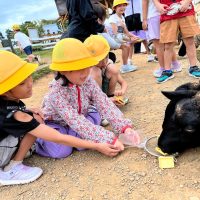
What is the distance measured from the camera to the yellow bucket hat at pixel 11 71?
212 centimetres

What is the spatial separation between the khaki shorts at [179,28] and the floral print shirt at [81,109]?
5.60 ft

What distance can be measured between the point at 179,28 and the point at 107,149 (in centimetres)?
231

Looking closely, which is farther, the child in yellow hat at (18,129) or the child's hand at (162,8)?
the child's hand at (162,8)

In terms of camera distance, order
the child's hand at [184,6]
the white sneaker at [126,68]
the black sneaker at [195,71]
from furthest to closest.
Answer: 1. the white sneaker at [126,68]
2. the black sneaker at [195,71]
3. the child's hand at [184,6]

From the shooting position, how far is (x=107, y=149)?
94.3 inches

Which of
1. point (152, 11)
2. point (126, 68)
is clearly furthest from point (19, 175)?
point (126, 68)

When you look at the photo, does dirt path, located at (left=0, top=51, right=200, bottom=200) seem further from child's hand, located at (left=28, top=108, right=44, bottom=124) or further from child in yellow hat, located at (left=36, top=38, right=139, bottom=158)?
child's hand, located at (left=28, top=108, right=44, bottom=124)

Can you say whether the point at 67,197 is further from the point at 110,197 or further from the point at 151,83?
the point at 151,83

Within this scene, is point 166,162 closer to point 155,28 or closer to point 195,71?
point 195,71

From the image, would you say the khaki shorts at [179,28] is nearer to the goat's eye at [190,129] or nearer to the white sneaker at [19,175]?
the goat's eye at [190,129]

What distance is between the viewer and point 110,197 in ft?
6.65

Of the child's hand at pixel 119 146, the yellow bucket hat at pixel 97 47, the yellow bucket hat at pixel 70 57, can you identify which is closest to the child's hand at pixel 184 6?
the yellow bucket hat at pixel 97 47

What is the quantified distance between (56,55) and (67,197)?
98 cm

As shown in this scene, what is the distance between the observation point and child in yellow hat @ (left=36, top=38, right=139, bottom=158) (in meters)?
2.34
